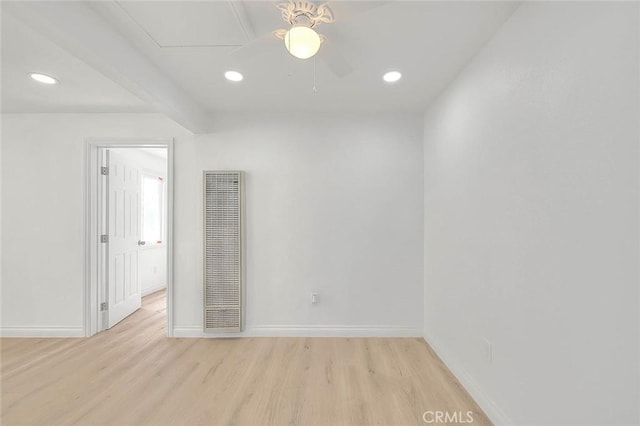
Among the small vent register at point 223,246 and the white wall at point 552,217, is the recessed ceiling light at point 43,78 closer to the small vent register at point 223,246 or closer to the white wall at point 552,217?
the small vent register at point 223,246

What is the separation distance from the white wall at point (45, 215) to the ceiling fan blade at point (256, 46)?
6.06ft

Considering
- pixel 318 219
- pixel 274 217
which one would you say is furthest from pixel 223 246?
pixel 318 219

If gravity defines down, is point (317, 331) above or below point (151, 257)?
below

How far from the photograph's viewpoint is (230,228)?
294 cm

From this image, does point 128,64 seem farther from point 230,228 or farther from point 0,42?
point 230,228

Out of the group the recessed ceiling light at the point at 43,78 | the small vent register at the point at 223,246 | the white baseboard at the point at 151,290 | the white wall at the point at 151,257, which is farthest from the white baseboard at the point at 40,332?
the recessed ceiling light at the point at 43,78

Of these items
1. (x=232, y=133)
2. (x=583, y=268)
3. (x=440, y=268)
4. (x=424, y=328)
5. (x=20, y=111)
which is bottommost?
(x=424, y=328)

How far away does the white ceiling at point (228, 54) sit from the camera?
1.52 m

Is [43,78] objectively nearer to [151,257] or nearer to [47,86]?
[47,86]

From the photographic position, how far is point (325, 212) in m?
3.06

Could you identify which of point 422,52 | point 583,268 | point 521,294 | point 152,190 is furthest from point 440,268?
point 152,190

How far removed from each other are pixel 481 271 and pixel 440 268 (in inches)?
28.2

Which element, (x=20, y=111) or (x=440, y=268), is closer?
(x=440, y=268)

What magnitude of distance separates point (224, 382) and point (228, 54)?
2.38 m
